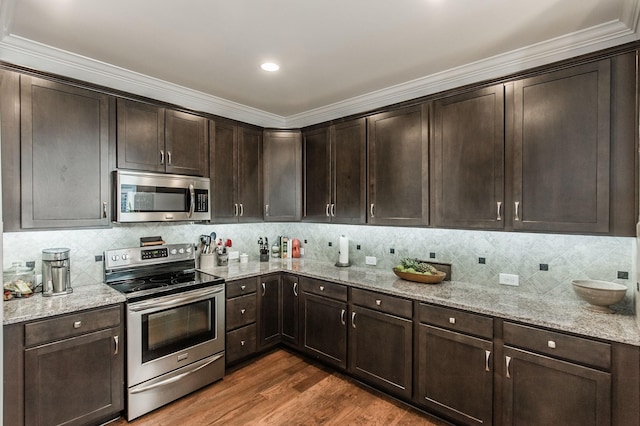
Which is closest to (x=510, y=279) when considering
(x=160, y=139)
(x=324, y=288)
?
(x=324, y=288)

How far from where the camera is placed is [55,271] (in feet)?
7.82

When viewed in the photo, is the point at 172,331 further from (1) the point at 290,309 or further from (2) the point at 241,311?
(1) the point at 290,309

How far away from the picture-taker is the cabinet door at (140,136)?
271 cm

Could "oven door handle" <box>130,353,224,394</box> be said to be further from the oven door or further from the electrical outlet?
the electrical outlet

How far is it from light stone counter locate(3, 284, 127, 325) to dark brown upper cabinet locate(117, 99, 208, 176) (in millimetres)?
1049

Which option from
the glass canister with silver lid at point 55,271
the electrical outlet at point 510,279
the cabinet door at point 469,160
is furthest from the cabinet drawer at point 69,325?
the electrical outlet at point 510,279

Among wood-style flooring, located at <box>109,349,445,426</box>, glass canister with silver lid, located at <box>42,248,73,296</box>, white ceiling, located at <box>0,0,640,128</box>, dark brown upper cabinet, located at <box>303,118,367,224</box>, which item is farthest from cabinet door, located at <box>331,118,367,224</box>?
glass canister with silver lid, located at <box>42,248,73,296</box>

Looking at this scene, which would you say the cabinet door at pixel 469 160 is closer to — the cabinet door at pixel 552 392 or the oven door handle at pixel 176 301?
the cabinet door at pixel 552 392

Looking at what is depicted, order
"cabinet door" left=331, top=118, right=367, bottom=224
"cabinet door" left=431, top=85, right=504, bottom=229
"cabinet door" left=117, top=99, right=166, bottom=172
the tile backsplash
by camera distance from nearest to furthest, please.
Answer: the tile backsplash < "cabinet door" left=431, top=85, right=504, bottom=229 < "cabinet door" left=117, top=99, right=166, bottom=172 < "cabinet door" left=331, top=118, right=367, bottom=224

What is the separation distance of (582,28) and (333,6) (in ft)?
5.39

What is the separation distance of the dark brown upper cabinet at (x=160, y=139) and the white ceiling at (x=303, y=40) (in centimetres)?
25

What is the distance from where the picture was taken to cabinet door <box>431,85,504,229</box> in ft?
8.04

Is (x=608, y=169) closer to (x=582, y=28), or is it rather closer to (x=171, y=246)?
(x=582, y=28)

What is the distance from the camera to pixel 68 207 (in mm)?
2445
